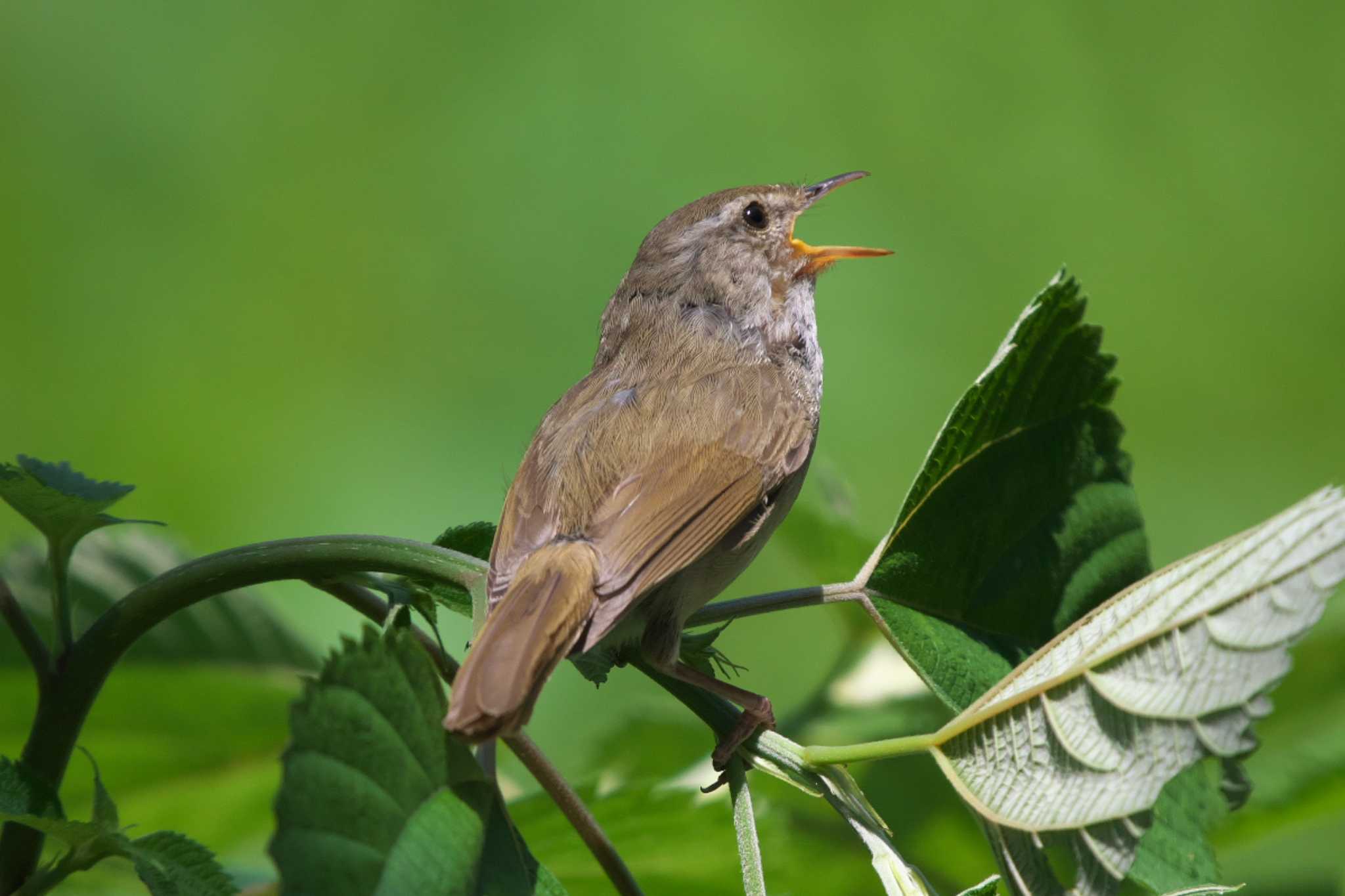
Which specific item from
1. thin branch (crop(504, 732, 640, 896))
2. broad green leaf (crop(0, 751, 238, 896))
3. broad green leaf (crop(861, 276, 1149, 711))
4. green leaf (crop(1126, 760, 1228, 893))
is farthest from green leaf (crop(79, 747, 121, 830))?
green leaf (crop(1126, 760, 1228, 893))

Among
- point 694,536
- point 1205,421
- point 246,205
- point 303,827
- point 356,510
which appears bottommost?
point 303,827

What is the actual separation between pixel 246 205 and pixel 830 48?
2.57 metres

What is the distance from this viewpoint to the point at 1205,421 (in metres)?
5.69

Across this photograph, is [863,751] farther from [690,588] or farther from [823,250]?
[823,250]

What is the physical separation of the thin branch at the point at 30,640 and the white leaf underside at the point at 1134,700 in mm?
944

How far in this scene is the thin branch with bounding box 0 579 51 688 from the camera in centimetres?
135

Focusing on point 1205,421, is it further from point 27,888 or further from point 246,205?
point 27,888

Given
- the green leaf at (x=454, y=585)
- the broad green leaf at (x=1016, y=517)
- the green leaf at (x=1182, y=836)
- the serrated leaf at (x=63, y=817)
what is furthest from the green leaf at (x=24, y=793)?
the green leaf at (x=1182, y=836)

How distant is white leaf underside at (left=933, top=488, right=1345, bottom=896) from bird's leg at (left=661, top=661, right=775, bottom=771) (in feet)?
0.74

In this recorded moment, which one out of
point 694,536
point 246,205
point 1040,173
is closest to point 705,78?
point 1040,173

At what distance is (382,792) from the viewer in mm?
1170

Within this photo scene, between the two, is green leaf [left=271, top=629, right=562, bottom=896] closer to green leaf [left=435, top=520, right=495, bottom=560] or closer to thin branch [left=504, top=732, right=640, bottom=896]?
thin branch [left=504, top=732, right=640, bottom=896]

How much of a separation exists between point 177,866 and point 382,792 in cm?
26

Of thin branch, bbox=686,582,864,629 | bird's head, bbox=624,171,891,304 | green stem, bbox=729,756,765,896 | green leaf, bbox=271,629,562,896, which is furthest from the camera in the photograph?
bird's head, bbox=624,171,891,304
